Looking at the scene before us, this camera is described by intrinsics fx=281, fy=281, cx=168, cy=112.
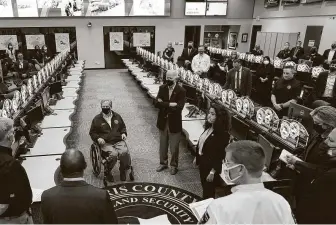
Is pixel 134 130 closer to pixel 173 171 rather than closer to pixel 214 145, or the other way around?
pixel 173 171

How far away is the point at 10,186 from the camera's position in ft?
7.55

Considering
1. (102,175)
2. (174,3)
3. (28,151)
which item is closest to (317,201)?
(102,175)

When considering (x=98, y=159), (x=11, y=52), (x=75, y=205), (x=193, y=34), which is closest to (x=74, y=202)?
(x=75, y=205)

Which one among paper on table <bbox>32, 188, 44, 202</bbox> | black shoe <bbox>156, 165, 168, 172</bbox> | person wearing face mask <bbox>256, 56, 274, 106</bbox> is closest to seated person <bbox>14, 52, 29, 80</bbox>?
black shoe <bbox>156, 165, 168, 172</bbox>

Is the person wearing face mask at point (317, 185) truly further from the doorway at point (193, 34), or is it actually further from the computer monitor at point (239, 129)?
the doorway at point (193, 34)

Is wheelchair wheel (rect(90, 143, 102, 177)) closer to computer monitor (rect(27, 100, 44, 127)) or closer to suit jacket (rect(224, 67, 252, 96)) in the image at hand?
computer monitor (rect(27, 100, 44, 127))

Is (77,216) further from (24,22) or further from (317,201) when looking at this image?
(24,22)

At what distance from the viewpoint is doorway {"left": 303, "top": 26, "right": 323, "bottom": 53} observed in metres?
11.7

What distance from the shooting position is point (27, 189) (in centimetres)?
241

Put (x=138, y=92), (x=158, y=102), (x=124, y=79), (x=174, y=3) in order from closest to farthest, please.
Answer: (x=158, y=102) → (x=138, y=92) → (x=124, y=79) → (x=174, y=3)

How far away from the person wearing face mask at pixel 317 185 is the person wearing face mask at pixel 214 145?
2.43ft

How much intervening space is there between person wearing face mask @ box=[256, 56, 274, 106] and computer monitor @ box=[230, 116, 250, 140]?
4.97m

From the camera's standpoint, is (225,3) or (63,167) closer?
(63,167)

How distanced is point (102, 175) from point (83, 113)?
3582mm
